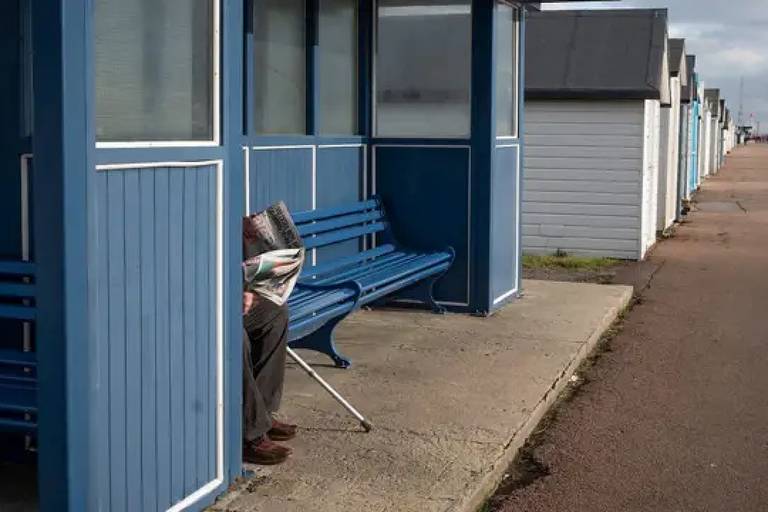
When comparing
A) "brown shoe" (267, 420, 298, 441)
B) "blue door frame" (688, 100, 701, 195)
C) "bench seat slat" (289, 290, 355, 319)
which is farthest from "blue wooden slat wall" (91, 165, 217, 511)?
"blue door frame" (688, 100, 701, 195)

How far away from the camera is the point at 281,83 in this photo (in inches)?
317

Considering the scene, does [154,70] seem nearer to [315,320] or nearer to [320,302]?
[315,320]

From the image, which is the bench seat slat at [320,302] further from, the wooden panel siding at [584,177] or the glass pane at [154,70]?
the wooden panel siding at [584,177]

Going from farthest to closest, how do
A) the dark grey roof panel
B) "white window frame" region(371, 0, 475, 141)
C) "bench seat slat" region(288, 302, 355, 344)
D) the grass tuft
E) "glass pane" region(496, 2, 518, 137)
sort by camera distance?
the dark grey roof panel → the grass tuft → "glass pane" region(496, 2, 518, 137) → "white window frame" region(371, 0, 475, 141) → "bench seat slat" region(288, 302, 355, 344)

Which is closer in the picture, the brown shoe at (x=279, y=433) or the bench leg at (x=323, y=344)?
the brown shoe at (x=279, y=433)

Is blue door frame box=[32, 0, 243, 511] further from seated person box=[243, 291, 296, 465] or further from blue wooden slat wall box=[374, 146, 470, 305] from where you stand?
blue wooden slat wall box=[374, 146, 470, 305]

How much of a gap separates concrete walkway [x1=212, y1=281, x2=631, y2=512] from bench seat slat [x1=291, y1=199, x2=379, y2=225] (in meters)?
0.86

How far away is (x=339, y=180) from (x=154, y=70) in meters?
4.61

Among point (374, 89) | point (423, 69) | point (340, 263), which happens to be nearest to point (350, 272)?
point (340, 263)

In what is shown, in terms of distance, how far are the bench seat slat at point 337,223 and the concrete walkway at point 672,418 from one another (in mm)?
2063

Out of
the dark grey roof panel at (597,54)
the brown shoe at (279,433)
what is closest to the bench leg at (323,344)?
the brown shoe at (279,433)

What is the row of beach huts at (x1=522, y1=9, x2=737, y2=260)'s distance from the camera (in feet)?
46.2

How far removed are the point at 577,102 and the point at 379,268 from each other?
22.3ft

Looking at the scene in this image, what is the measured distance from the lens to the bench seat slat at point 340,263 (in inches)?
294
